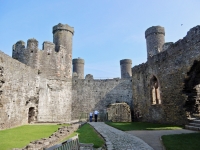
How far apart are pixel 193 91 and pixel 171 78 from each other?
1832mm

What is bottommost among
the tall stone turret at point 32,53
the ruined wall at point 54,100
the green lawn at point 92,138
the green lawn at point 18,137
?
the green lawn at point 18,137

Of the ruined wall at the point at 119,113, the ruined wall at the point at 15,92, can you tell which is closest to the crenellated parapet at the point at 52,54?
the ruined wall at the point at 15,92

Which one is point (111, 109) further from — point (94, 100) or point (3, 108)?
point (3, 108)

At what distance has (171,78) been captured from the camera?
45.1 ft

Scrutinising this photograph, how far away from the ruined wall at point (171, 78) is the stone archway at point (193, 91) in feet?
0.46

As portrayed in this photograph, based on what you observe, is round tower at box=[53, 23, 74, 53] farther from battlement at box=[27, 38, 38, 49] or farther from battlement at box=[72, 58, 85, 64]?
battlement at box=[72, 58, 85, 64]

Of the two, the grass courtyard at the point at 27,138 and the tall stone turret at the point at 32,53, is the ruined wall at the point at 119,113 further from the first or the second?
the tall stone turret at the point at 32,53

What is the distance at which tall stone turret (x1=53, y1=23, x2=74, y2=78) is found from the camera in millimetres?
24547

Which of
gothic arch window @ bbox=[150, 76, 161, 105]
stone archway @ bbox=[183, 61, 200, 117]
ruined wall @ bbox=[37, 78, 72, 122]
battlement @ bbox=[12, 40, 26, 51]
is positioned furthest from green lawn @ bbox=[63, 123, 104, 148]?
battlement @ bbox=[12, 40, 26, 51]

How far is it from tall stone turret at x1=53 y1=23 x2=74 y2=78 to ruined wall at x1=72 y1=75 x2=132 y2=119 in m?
2.25

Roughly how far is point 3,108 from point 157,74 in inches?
491

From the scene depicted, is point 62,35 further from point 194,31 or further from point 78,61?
point 194,31

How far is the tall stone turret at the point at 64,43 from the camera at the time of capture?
2455 cm

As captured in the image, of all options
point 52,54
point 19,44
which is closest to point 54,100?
point 52,54
